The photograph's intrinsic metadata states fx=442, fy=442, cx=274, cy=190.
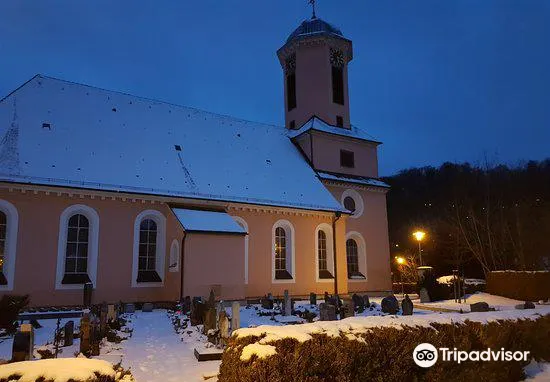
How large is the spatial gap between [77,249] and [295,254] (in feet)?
33.2

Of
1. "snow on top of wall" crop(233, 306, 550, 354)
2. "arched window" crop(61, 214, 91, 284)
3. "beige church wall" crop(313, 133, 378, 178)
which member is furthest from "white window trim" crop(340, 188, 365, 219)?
"snow on top of wall" crop(233, 306, 550, 354)

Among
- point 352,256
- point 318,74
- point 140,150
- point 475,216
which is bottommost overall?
point 352,256

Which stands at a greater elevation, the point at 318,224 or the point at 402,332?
the point at 318,224

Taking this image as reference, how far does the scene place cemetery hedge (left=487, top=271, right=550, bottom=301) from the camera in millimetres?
21672

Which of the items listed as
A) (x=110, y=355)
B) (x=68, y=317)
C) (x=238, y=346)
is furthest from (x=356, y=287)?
(x=238, y=346)

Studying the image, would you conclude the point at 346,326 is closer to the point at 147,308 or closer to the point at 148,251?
the point at 147,308

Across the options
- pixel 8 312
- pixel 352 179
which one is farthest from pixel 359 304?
pixel 8 312

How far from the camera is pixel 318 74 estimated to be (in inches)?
1110

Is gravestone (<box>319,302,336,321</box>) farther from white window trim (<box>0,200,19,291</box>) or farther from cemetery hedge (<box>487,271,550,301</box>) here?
cemetery hedge (<box>487,271,550,301</box>)

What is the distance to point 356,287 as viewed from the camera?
2512 cm

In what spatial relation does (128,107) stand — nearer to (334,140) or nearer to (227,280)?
(227,280)

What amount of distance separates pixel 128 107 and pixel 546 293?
22463mm

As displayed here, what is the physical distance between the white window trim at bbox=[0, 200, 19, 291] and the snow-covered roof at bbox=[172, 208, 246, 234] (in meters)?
5.81

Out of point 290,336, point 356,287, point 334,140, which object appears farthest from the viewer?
point 334,140
